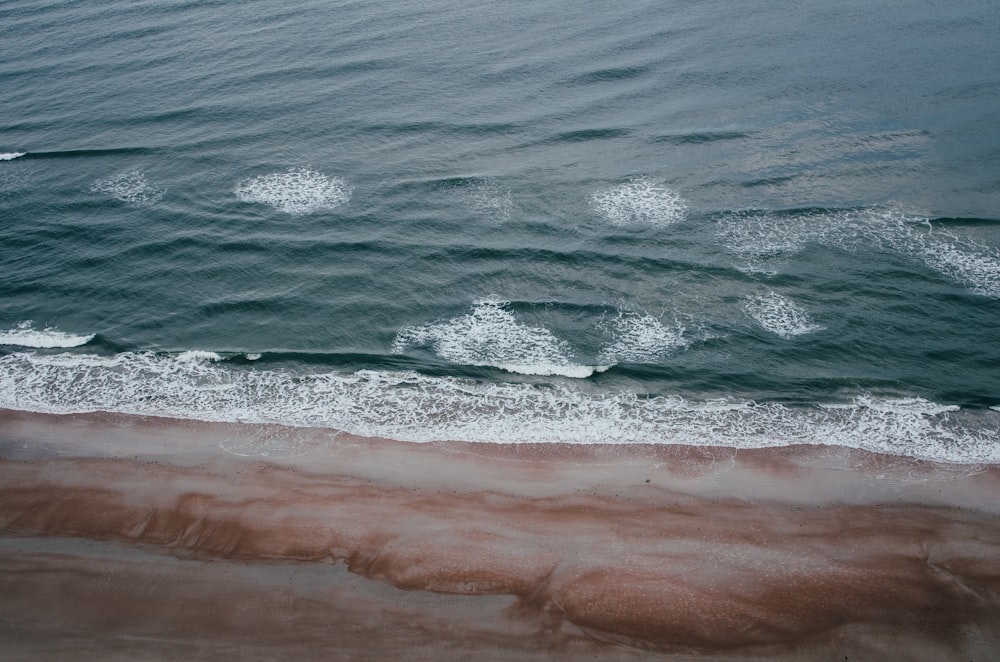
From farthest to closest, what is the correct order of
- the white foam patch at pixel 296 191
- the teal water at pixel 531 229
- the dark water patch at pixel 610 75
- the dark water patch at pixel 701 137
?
1. the dark water patch at pixel 610 75
2. the dark water patch at pixel 701 137
3. the white foam patch at pixel 296 191
4. the teal water at pixel 531 229

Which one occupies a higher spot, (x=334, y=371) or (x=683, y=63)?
(x=683, y=63)

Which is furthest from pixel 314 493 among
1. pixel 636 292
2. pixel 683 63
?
pixel 683 63

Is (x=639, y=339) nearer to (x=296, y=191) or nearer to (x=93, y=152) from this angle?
(x=296, y=191)

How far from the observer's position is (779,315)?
31547 millimetres

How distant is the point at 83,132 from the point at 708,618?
161 feet

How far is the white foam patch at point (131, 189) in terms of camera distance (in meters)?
40.8

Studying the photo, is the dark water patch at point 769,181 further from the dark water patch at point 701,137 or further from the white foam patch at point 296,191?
the white foam patch at point 296,191

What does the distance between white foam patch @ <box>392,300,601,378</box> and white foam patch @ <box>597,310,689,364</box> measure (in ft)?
4.64

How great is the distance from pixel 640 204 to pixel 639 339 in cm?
1033

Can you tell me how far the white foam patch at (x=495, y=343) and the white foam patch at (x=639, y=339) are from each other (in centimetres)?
141

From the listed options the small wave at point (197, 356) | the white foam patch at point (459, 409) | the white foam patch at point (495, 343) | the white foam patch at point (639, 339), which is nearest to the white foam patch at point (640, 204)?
the white foam patch at point (639, 339)

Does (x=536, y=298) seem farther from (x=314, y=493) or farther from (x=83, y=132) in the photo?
(x=83, y=132)

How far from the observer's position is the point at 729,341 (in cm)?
3073

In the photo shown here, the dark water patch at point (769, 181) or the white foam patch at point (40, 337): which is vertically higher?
the dark water patch at point (769, 181)
